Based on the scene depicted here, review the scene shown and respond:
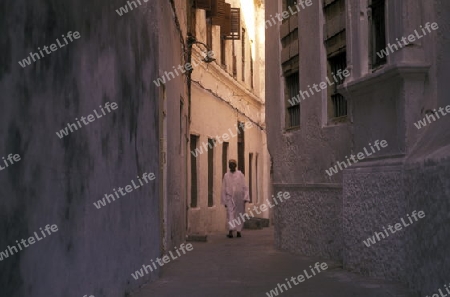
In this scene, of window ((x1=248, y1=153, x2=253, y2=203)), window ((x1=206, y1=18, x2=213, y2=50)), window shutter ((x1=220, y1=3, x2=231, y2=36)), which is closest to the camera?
window ((x1=206, y1=18, x2=213, y2=50))

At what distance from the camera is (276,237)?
527 inches

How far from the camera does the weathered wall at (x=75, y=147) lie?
4102mm

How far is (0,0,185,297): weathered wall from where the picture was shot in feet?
13.5

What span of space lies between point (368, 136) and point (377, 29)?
135 centimetres

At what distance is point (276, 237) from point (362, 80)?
5.02 meters

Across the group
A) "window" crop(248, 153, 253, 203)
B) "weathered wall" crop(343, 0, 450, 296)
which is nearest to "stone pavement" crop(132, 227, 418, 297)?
"weathered wall" crop(343, 0, 450, 296)

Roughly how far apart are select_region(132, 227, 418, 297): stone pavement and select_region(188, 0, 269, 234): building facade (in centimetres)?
510

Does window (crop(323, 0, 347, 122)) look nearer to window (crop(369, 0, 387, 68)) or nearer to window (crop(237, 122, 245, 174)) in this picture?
window (crop(369, 0, 387, 68))

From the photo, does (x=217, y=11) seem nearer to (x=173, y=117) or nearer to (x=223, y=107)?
(x=223, y=107)

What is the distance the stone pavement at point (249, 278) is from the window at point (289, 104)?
2.32m

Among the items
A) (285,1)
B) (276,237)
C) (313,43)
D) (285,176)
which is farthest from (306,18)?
(276,237)

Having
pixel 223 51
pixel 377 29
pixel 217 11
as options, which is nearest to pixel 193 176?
pixel 217 11

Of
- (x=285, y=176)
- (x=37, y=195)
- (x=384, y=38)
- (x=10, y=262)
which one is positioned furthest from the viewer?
(x=285, y=176)

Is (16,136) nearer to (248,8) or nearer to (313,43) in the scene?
(313,43)
